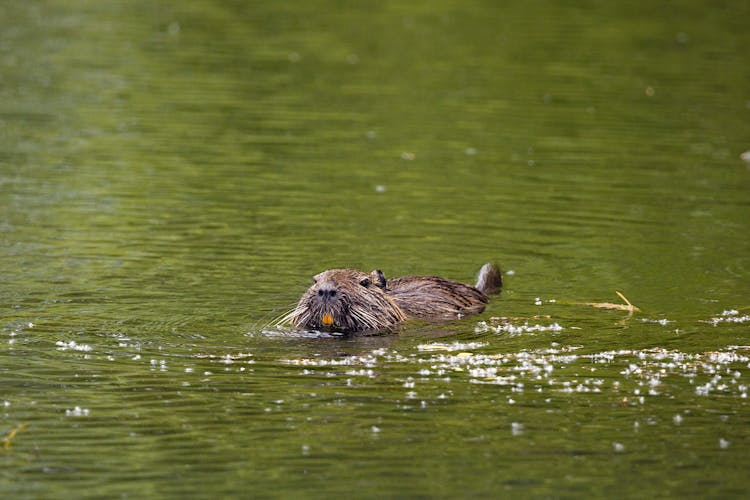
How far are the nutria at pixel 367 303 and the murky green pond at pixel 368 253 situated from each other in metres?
0.23

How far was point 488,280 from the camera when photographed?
36.6 feet

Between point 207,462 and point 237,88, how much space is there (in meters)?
13.8

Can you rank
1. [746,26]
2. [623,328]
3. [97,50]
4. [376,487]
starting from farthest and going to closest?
[746,26] < [97,50] < [623,328] < [376,487]

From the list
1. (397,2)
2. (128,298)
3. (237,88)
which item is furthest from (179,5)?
(128,298)

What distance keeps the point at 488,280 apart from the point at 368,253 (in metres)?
1.63

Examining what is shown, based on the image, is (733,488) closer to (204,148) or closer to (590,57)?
(204,148)

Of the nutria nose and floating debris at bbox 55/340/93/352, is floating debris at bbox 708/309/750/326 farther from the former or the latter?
floating debris at bbox 55/340/93/352

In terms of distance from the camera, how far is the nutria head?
9.84 m

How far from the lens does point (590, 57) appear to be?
2423 centimetres

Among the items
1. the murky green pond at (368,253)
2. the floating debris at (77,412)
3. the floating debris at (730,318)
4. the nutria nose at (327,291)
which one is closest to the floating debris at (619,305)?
the murky green pond at (368,253)

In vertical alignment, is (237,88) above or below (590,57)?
below

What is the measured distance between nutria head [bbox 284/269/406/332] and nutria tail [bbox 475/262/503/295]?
4.33ft

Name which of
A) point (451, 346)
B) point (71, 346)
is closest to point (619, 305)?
point (451, 346)

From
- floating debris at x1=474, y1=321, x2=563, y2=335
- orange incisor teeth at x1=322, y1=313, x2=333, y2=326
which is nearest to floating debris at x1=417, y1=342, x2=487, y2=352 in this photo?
floating debris at x1=474, y1=321, x2=563, y2=335
